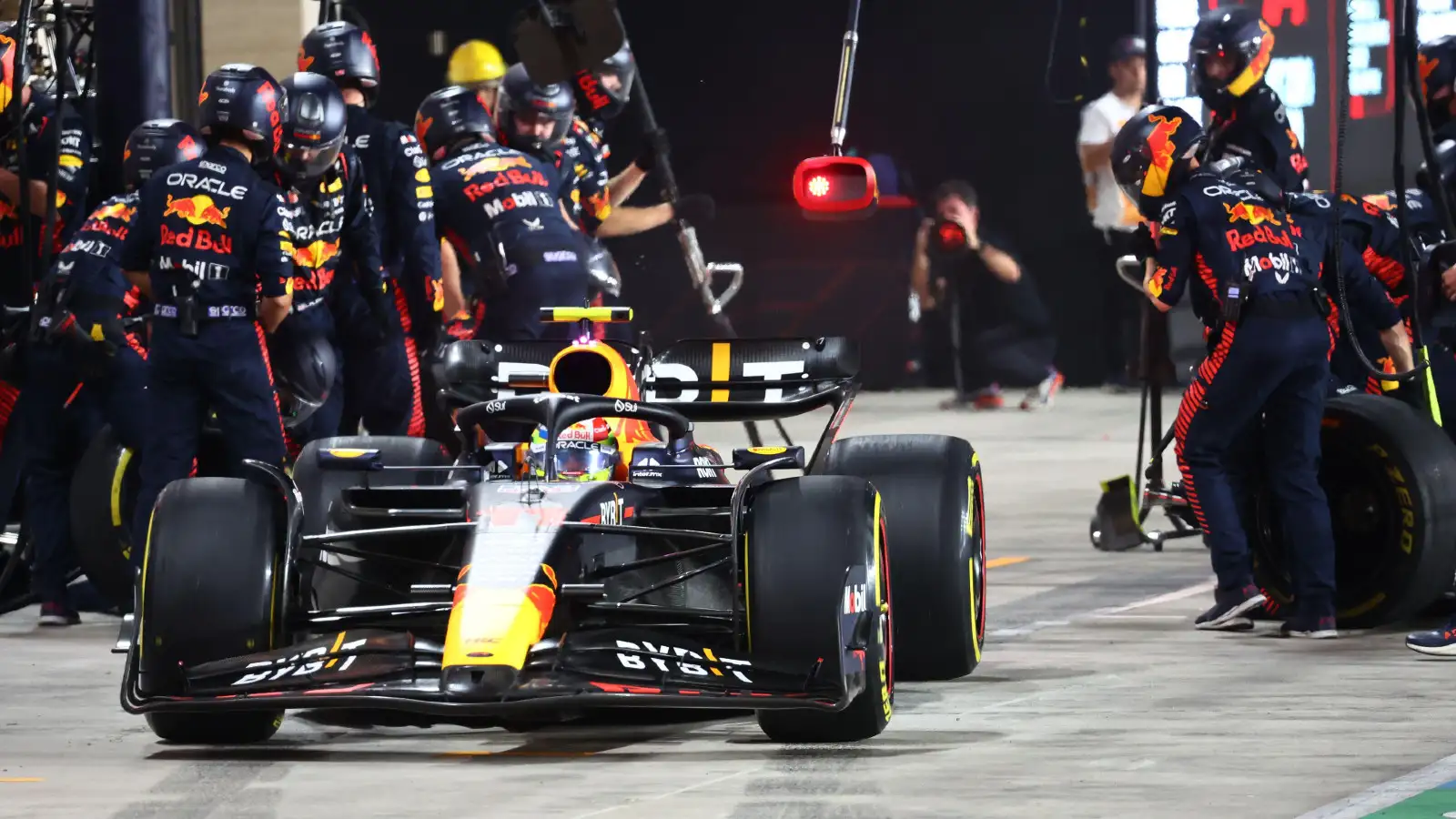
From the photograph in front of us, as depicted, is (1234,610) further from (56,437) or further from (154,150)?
(56,437)

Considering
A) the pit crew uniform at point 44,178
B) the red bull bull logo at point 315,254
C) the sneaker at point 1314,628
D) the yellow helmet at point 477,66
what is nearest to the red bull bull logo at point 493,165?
the yellow helmet at point 477,66

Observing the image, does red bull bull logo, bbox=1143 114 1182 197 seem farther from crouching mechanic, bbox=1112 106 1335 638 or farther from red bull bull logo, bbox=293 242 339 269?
red bull bull logo, bbox=293 242 339 269

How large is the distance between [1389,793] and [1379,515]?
351 centimetres

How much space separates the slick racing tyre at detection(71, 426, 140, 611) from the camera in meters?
9.83

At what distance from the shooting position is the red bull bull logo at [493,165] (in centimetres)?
1215

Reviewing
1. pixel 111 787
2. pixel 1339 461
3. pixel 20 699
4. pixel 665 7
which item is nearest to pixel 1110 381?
pixel 665 7

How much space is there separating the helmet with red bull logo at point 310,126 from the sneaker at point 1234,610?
383 cm

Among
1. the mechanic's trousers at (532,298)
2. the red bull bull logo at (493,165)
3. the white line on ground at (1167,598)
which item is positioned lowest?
the white line on ground at (1167,598)

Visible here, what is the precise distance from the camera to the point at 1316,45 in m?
15.9

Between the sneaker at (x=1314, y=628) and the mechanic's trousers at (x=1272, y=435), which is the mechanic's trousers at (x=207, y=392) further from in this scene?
the sneaker at (x=1314, y=628)

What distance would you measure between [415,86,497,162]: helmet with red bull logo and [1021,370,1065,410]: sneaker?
8.83 meters

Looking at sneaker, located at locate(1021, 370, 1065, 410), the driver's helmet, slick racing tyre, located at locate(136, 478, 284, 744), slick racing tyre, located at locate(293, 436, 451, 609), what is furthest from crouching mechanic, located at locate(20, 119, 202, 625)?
sneaker, located at locate(1021, 370, 1065, 410)

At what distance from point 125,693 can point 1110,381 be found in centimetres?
1594

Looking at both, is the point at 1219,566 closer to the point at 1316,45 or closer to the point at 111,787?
the point at 111,787
